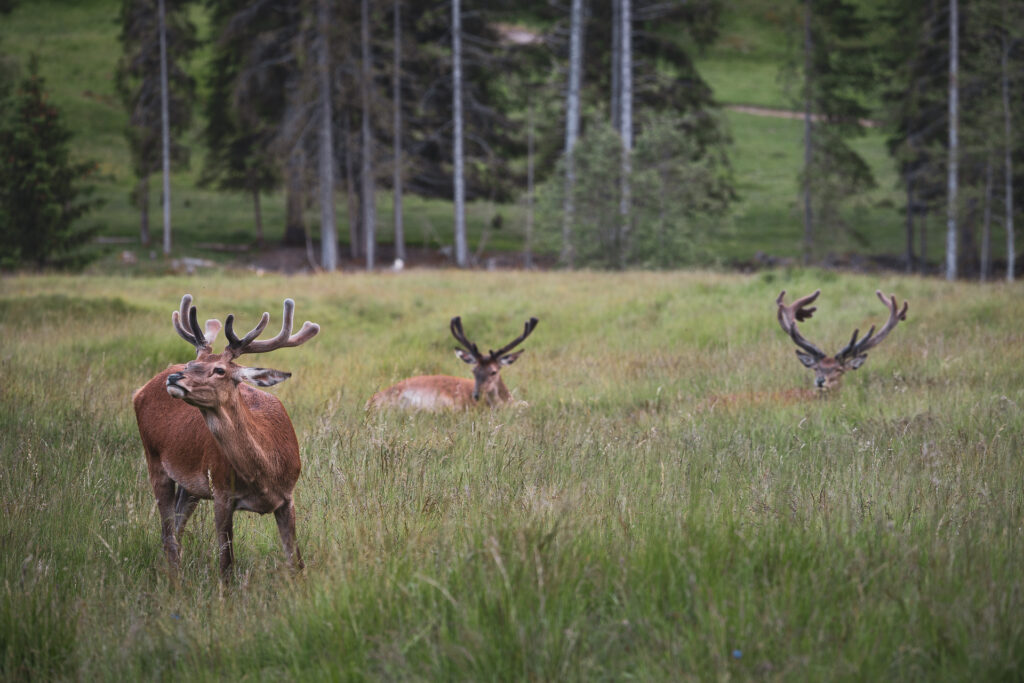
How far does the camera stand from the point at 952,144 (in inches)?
1113

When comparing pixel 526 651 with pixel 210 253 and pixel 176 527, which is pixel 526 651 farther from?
pixel 210 253

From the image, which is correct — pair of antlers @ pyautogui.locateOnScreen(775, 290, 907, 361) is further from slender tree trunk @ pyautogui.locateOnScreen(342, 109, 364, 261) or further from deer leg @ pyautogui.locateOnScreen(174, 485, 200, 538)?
slender tree trunk @ pyautogui.locateOnScreen(342, 109, 364, 261)

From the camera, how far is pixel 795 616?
2717mm

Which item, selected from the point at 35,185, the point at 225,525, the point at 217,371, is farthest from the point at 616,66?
the point at 225,525

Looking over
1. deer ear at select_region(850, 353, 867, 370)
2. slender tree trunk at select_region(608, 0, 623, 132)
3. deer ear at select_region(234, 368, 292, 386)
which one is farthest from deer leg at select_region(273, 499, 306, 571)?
slender tree trunk at select_region(608, 0, 623, 132)

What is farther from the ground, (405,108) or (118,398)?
(405,108)

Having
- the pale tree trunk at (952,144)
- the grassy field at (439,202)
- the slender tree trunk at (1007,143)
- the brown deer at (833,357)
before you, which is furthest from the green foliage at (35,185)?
the slender tree trunk at (1007,143)

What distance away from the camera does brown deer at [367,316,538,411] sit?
739 centimetres

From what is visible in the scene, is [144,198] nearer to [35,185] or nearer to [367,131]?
[35,185]

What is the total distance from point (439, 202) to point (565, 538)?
156 ft

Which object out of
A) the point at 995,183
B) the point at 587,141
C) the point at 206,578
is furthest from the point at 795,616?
the point at 995,183

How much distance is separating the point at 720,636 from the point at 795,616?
0.33 m

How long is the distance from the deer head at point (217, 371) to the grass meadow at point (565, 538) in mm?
771

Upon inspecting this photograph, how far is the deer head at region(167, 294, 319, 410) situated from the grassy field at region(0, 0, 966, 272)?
2163 centimetres
